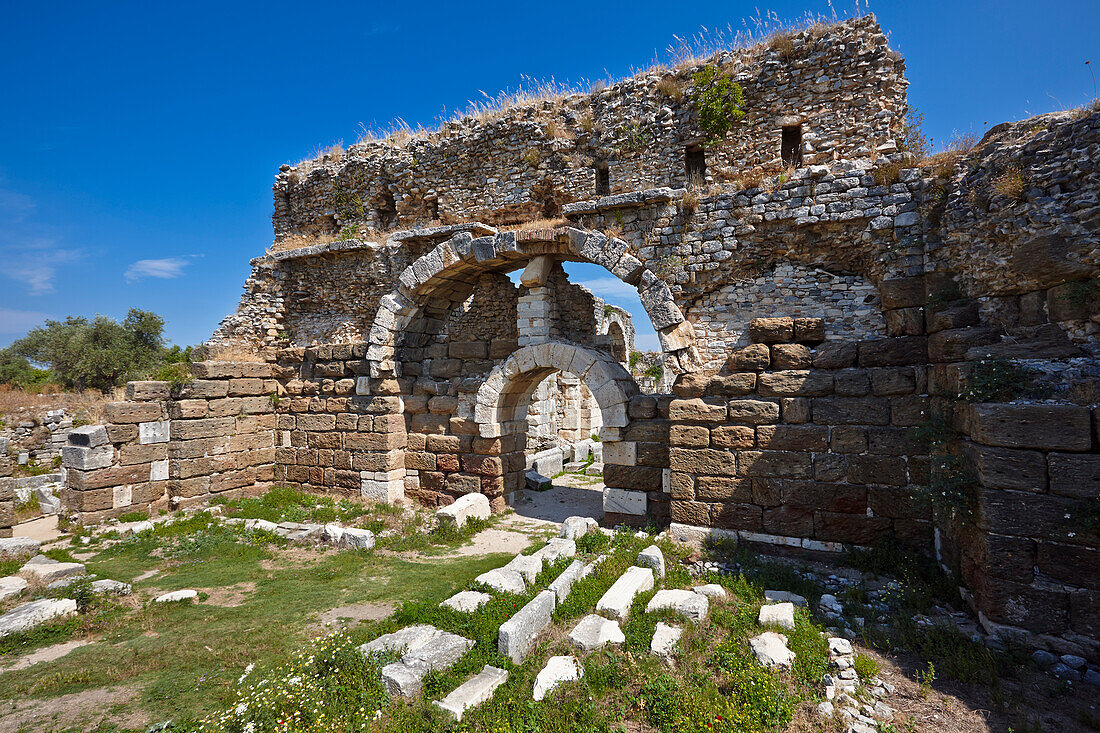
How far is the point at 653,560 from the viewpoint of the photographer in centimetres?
629

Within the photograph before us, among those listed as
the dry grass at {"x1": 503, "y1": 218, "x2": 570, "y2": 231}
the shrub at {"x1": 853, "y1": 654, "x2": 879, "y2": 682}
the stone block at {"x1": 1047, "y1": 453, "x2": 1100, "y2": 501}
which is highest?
the dry grass at {"x1": 503, "y1": 218, "x2": 570, "y2": 231}

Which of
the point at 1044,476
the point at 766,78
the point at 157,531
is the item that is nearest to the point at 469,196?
the point at 766,78

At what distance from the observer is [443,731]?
147 inches

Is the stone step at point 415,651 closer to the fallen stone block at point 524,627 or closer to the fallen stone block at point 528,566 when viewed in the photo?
the fallen stone block at point 524,627

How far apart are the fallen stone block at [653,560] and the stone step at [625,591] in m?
0.15

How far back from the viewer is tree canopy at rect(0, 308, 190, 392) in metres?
24.0

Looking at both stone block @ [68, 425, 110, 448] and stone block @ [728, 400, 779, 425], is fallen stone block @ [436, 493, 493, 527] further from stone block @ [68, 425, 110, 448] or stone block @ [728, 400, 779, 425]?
stone block @ [68, 425, 110, 448]

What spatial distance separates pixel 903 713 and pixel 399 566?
5.89 meters

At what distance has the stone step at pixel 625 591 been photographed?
518 centimetres

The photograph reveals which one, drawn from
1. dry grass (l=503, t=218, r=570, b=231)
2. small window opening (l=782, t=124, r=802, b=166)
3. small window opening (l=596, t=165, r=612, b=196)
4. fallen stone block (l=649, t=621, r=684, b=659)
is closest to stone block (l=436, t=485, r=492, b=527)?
fallen stone block (l=649, t=621, r=684, b=659)

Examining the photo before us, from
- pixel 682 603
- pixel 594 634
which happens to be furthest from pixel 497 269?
pixel 594 634

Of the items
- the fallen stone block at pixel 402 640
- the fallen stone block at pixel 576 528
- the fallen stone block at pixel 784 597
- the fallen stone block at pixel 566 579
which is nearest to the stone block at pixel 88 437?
the fallen stone block at pixel 402 640

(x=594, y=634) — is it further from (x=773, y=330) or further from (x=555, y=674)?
(x=773, y=330)

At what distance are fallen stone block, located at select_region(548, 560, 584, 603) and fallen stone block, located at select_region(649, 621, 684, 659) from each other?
117cm
